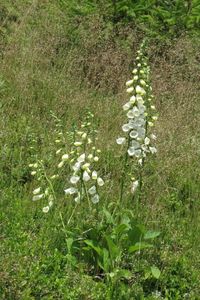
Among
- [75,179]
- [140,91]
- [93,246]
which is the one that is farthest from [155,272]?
[140,91]

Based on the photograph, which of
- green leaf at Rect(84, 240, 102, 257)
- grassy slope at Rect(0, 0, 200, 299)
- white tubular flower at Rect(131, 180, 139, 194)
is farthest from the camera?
white tubular flower at Rect(131, 180, 139, 194)

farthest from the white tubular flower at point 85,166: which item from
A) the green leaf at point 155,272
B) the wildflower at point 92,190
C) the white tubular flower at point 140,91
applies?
the green leaf at point 155,272

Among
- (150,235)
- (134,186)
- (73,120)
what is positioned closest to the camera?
(150,235)

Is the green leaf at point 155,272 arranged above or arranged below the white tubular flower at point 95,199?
below

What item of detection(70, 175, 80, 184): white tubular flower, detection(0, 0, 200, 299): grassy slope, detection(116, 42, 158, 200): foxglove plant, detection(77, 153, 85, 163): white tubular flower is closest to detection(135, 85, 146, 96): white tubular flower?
detection(116, 42, 158, 200): foxglove plant

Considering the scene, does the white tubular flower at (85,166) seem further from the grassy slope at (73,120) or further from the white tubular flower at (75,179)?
the grassy slope at (73,120)

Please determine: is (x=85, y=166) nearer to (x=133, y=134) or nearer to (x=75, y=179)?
(x=75, y=179)

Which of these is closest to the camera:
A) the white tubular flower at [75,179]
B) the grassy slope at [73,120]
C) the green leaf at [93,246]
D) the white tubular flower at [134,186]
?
the grassy slope at [73,120]

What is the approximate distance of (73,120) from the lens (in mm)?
5590

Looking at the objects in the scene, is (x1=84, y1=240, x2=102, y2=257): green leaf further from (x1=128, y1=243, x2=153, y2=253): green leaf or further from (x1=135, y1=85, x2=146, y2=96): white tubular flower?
(x1=135, y1=85, x2=146, y2=96): white tubular flower

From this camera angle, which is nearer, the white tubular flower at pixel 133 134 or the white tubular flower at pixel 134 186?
the white tubular flower at pixel 133 134

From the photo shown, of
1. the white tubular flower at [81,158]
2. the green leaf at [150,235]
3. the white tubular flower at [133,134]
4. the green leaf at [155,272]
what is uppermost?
the white tubular flower at [133,134]

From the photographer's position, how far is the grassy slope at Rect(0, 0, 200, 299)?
3521 mm

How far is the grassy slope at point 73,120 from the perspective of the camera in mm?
3521
